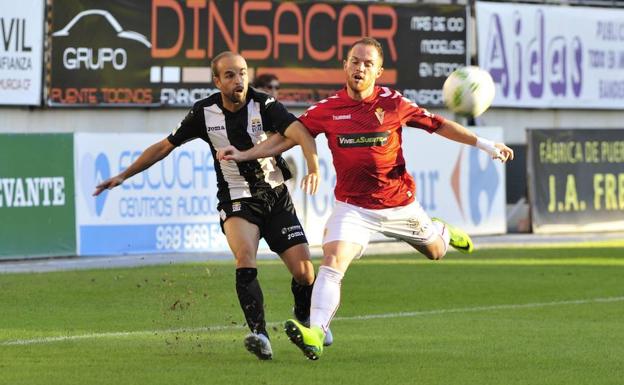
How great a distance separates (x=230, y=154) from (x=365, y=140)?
973mm

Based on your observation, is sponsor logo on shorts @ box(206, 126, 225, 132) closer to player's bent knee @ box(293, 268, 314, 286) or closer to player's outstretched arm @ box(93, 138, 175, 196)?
player's outstretched arm @ box(93, 138, 175, 196)

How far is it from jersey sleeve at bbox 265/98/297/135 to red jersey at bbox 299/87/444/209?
13 cm

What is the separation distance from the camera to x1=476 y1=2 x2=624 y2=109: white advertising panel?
101ft

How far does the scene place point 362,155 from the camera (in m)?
11.2

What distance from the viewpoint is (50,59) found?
25375mm

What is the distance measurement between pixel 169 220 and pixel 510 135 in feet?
35.6

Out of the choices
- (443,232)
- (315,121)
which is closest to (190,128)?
(315,121)

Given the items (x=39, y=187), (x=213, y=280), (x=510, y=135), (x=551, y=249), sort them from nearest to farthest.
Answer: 1. (x=213, y=280)
2. (x=39, y=187)
3. (x=551, y=249)
4. (x=510, y=135)

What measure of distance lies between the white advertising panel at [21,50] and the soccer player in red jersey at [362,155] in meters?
14.2

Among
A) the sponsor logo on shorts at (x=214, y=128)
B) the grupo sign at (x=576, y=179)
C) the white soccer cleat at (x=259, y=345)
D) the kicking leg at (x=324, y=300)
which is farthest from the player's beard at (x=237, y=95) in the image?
the grupo sign at (x=576, y=179)

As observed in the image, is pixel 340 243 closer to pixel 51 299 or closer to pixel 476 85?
pixel 476 85

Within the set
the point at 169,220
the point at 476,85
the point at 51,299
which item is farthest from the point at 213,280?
the point at 476,85

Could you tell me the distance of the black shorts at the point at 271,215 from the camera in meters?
11.4

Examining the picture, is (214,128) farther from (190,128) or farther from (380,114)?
(380,114)
